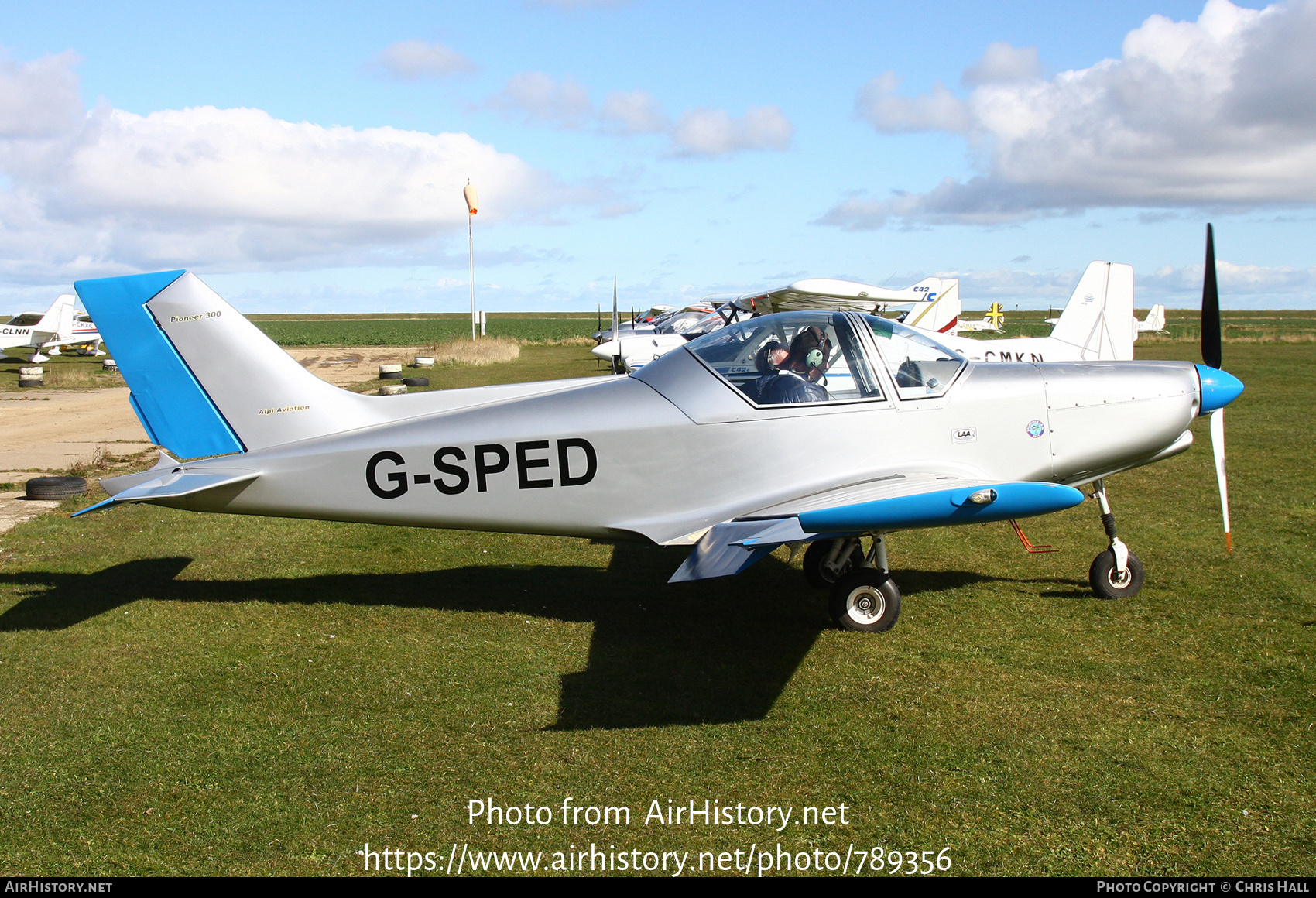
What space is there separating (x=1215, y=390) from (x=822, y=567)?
10.4 feet

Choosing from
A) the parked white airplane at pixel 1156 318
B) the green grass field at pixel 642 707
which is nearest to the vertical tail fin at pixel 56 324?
the green grass field at pixel 642 707

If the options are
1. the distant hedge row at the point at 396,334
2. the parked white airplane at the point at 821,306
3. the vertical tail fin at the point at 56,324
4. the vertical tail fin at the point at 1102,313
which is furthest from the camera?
the distant hedge row at the point at 396,334

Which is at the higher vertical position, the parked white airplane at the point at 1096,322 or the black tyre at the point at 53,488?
the parked white airplane at the point at 1096,322

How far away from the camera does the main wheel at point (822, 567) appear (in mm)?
7137

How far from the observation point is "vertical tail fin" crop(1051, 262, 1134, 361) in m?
15.9

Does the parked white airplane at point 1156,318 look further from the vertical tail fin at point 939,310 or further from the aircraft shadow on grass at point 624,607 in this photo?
the aircraft shadow on grass at point 624,607

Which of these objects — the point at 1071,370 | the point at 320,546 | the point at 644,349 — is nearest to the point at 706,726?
the point at 1071,370

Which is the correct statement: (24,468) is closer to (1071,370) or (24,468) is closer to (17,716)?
(17,716)

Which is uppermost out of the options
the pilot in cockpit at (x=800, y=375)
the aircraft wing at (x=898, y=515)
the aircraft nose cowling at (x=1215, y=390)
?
the pilot in cockpit at (x=800, y=375)

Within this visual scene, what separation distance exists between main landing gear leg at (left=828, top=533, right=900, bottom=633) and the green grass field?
0.10 metres

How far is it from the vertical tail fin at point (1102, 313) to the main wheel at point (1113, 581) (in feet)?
33.6

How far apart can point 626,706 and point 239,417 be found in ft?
12.1

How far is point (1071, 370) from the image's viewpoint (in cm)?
636

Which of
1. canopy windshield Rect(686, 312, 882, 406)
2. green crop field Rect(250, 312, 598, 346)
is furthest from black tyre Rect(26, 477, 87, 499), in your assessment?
green crop field Rect(250, 312, 598, 346)
